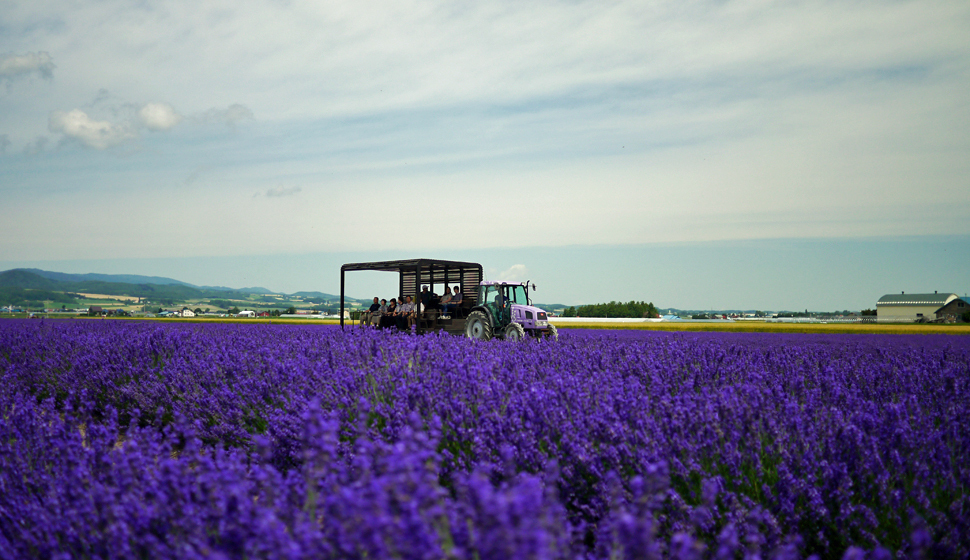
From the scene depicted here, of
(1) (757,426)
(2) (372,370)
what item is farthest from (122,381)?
(1) (757,426)

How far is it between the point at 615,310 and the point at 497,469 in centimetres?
3940

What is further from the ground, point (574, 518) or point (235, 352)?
point (235, 352)

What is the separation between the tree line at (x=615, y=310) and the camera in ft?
132

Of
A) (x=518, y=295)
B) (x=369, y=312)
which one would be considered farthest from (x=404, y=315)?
(x=518, y=295)

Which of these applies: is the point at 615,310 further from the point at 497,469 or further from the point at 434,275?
the point at 497,469

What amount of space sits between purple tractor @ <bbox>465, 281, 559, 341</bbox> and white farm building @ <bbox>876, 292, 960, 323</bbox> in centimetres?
4514

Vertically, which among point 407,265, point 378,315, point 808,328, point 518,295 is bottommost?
point 808,328

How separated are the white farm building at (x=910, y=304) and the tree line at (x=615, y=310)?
20.4m

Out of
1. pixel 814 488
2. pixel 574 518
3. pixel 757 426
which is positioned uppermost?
pixel 757 426

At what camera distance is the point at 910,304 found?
1912 inches

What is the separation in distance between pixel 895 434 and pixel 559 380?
1.57m

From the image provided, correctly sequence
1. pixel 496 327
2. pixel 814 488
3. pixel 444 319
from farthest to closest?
pixel 444 319 < pixel 496 327 < pixel 814 488

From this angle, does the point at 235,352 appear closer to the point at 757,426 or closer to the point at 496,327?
the point at 757,426

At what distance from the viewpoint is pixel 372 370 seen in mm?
4008
